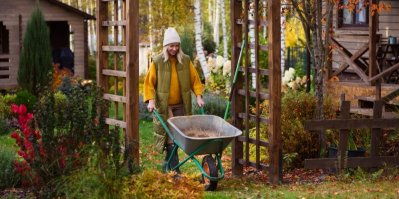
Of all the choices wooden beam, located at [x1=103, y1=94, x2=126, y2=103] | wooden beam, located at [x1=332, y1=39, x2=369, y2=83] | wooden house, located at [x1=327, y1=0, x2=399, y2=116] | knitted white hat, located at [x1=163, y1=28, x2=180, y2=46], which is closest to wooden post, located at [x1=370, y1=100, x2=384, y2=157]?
wooden house, located at [x1=327, y1=0, x2=399, y2=116]

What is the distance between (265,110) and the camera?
585 inches

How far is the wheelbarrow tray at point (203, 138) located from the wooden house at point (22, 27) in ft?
52.2

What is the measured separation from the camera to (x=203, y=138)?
34.0 feet

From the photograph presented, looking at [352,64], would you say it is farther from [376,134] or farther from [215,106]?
[376,134]

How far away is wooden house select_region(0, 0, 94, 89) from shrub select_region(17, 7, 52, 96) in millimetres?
2781

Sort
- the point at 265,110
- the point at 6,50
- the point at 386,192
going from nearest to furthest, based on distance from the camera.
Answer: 1. the point at 386,192
2. the point at 265,110
3. the point at 6,50

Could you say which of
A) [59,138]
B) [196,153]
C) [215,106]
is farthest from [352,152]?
[215,106]

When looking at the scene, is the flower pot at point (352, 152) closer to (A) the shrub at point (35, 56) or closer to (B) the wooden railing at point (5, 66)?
(A) the shrub at point (35, 56)

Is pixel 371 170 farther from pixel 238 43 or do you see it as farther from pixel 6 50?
pixel 6 50

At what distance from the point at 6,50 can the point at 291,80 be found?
11.3 m

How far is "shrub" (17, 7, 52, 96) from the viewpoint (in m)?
23.3

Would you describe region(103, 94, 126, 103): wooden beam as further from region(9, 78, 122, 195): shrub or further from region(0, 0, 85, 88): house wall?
region(0, 0, 85, 88): house wall

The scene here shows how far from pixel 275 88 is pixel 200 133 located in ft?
3.57

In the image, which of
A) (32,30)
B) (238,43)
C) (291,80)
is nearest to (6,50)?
(32,30)
